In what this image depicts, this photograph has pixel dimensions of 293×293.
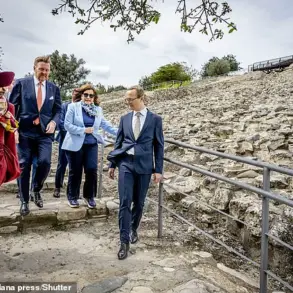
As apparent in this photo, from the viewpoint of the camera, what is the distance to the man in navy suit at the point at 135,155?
3.34 m

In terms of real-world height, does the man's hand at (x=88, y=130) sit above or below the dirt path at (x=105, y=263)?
above

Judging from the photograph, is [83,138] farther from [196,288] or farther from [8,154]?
[196,288]

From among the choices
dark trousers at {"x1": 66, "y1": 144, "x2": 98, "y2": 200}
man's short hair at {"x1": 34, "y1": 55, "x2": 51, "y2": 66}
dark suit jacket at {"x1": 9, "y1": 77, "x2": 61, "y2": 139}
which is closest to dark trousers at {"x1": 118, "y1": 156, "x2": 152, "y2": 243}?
dark trousers at {"x1": 66, "y1": 144, "x2": 98, "y2": 200}

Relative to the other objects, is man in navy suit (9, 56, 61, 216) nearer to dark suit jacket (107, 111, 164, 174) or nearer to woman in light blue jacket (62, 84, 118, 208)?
woman in light blue jacket (62, 84, 118, 208)

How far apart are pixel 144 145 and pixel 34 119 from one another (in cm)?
140

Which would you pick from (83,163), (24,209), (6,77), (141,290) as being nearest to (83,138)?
(83,163)

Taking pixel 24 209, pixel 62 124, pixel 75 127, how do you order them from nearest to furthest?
pixel 24 209
pixel 75 127
pixel 62 124

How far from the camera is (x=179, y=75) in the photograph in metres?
56.6

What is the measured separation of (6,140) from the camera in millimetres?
2732

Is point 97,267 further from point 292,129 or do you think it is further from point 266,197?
point 292,129

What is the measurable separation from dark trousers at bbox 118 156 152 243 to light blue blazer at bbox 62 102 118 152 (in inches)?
36.4

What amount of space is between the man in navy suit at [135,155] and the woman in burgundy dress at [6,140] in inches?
41.5

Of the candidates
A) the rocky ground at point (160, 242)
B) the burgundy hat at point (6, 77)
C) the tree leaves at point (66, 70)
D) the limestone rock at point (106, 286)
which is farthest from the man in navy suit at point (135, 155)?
the tree leaves at point (66, 70)

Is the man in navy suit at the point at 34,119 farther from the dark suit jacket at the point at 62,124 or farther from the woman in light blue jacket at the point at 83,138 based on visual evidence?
the dark suit jacket at the point at 62,124
